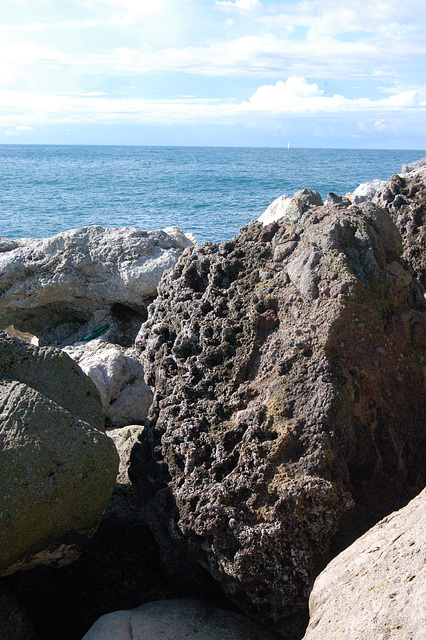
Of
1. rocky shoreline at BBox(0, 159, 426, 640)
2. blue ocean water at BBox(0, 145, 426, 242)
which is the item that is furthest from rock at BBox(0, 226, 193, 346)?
blue ocean water at BBox(0, 145, 426, 242)

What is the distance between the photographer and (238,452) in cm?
267

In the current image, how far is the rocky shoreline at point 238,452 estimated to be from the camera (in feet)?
8.07

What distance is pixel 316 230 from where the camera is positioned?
2.96 meters

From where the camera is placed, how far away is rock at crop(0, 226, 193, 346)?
668 centimetres

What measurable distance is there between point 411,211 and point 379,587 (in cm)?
346

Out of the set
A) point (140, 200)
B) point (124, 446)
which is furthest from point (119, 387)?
point (140, 200)

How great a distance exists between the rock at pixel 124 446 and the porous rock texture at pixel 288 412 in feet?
1.87

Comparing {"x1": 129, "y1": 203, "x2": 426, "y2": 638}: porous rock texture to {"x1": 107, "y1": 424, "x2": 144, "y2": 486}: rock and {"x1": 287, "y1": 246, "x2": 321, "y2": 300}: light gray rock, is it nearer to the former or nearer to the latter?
{"x1": 287, "y1": 246, "x2": 321, "y2": 300}: light gray rock

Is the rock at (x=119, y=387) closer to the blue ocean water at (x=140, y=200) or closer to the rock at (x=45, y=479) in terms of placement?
the rock at (x=45, y=479)

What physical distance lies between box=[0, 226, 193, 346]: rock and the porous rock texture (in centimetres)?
351

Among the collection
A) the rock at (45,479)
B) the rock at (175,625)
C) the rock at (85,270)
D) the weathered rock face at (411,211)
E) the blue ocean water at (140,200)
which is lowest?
the rock at (175,625)

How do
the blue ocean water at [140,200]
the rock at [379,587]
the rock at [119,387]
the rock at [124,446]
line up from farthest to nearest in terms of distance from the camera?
1. the blue ocean water at [140,200]
2. the rock at [119,387]
3. the rock at [124,446]
4. the rock at [379,587]

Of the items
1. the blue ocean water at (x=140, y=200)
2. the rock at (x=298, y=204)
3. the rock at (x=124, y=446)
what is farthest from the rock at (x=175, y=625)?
the blue ocean water at (x=140, y=200)

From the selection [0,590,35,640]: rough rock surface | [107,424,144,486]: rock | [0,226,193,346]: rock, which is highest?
[0,226,193,346]: rock
